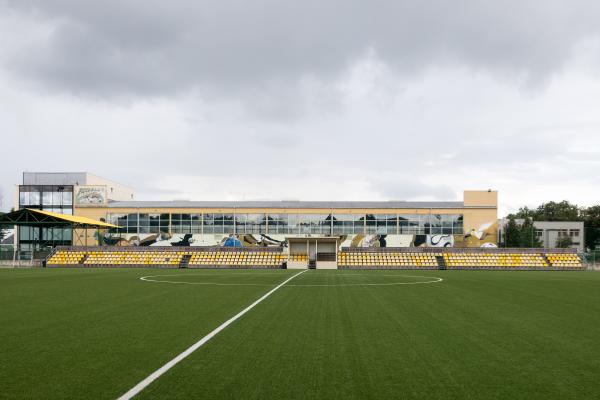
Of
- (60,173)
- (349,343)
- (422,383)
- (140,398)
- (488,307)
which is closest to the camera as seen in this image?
(140,398)

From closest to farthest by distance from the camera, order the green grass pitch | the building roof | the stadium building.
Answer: the green grass pitch < the stadium building < the building roof

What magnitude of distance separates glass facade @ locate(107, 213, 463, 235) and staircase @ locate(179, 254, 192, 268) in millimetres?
22132

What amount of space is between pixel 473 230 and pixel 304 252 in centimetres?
3545

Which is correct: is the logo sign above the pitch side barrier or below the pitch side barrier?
above

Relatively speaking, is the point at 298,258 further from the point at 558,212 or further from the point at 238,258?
the point at 558,212

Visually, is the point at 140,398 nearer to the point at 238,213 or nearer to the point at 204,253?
the point at 204,253

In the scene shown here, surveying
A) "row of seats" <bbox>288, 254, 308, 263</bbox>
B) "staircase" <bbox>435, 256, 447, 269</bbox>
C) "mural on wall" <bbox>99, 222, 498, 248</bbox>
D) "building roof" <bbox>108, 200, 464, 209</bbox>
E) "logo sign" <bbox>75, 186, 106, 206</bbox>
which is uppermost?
"logo sign" <bbox>75, 186, 106, 206</bbox>

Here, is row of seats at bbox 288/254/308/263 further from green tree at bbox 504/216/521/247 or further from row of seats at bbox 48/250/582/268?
green tree at bbox 504/216/521/247

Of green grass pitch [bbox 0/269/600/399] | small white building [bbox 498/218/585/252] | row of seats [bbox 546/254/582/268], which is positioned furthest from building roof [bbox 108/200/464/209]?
green grass pitch [bbox 0/269/600/399]

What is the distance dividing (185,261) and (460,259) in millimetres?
31960

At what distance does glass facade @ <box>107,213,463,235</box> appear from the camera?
265 feet

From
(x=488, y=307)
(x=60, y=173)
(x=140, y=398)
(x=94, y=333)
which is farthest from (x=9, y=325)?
(x=60, y=173)

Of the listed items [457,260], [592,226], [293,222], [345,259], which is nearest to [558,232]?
[592,226]

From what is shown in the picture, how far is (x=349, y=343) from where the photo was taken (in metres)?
10.0
